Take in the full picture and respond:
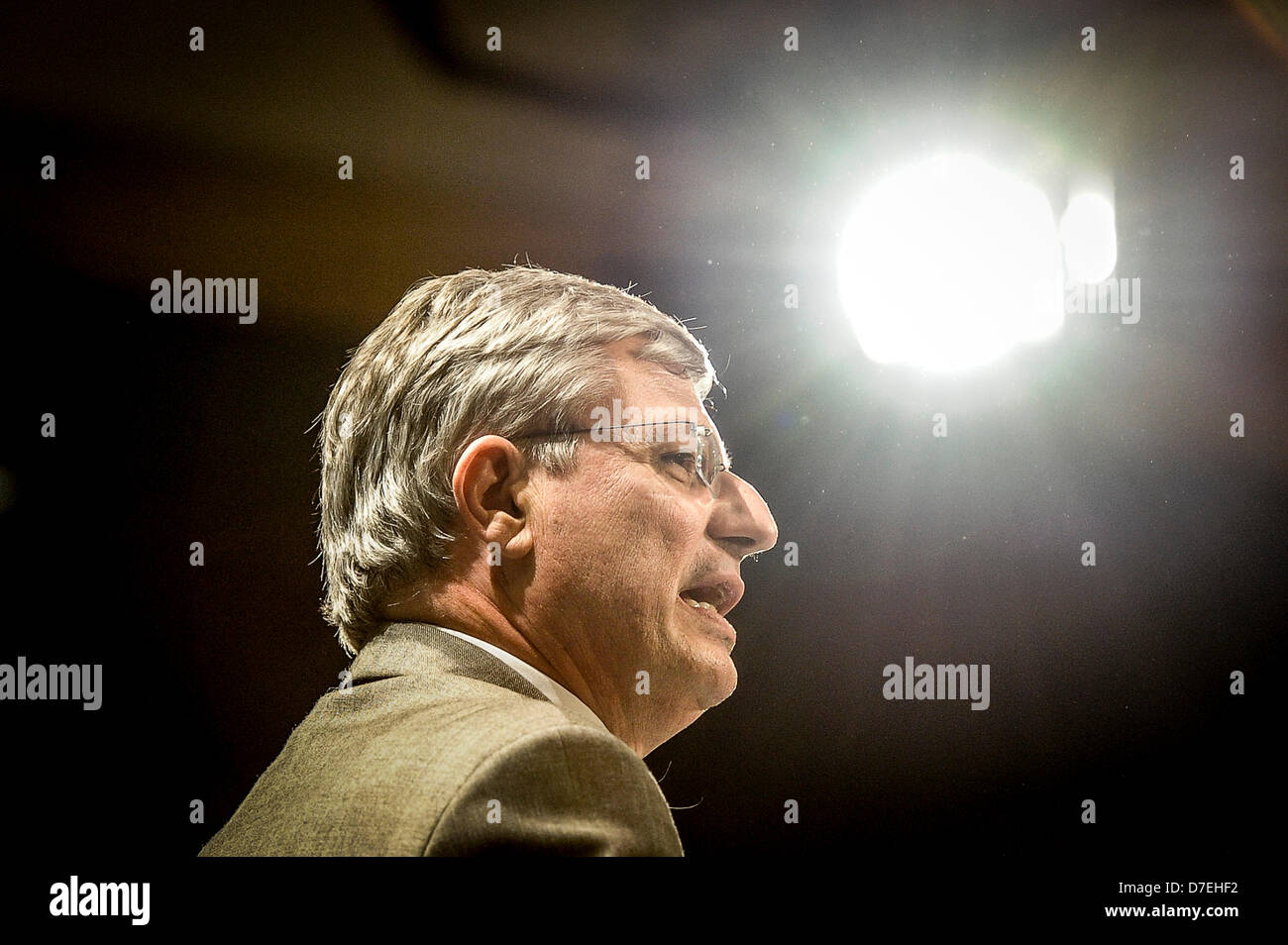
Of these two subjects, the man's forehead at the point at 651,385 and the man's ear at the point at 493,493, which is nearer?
the man's ear at the point at 493,493

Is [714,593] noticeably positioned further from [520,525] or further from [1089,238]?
[1089,238]

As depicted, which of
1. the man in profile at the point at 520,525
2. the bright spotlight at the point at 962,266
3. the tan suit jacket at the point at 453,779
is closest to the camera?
the tan suit jacket at the point at 453,779

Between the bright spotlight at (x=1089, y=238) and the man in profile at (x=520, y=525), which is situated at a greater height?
the bright spotlight at (x=1089, y=238)

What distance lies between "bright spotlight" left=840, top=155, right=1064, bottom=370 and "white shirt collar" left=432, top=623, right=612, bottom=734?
42.0 inches

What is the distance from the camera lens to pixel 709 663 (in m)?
1.42

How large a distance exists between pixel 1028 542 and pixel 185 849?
68.0 inches

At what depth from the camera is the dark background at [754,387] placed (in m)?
1.87

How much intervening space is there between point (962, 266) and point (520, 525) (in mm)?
1147

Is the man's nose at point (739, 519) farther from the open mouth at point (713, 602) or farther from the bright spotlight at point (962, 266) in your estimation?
the bright spotlight at point (962, 266)

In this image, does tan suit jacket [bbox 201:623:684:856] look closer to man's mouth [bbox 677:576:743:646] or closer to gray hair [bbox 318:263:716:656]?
gray hair [bbox 318:263:716:656]

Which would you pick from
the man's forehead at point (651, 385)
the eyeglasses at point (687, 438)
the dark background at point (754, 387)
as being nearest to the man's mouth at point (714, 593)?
the eyeglasses at point (687, 438)

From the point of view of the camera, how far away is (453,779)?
91 centimetres

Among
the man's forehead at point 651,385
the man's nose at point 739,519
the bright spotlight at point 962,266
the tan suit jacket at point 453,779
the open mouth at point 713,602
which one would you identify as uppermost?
the bright spotlight at point 962,266

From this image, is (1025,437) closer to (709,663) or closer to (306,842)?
(709,663)
